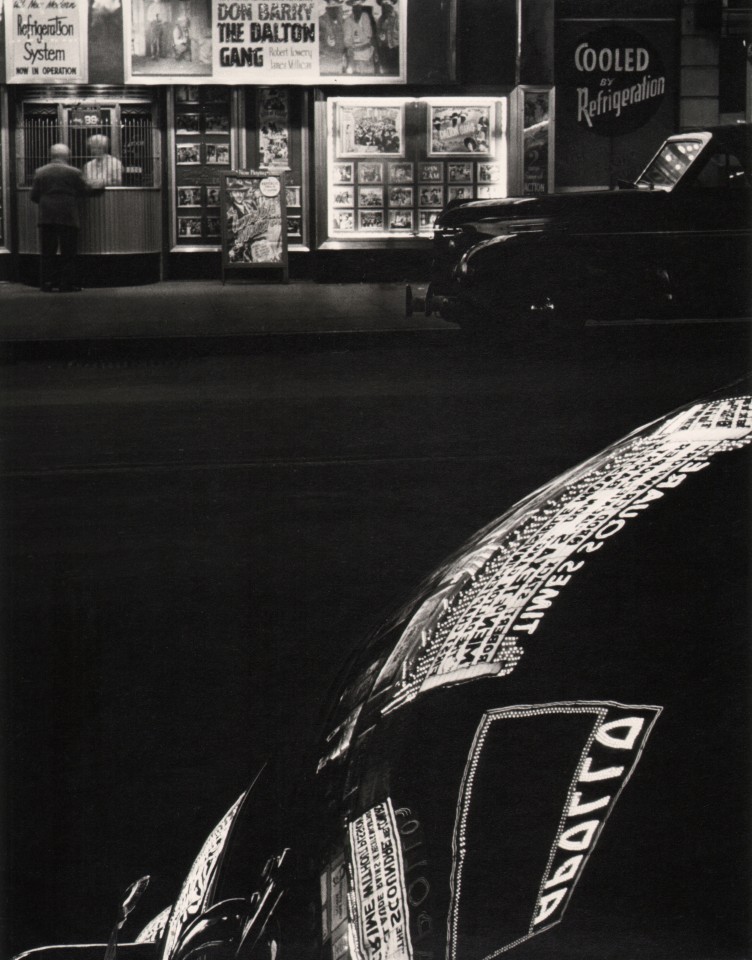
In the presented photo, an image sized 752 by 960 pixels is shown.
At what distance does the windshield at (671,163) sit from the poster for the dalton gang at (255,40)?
5.50 metres

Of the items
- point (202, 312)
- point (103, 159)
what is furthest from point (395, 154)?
point (202, 312)

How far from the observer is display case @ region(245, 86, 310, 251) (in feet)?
66.6

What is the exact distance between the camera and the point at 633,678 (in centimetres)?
169

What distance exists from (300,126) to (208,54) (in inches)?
59.6

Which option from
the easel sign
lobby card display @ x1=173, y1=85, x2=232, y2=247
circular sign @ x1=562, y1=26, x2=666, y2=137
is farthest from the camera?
circular sign @ x1=562, y1=26, x2=666, y2=137

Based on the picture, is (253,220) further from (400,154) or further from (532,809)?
(532,809)

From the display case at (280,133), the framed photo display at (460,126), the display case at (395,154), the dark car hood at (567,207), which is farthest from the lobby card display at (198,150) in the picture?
the dark car hood at (567,207)

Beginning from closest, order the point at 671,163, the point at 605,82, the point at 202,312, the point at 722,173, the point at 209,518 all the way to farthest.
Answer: the point at 209,518 → the point at 722,173 → the point at 671,163 → the point at 202,312 → the point at 605,82

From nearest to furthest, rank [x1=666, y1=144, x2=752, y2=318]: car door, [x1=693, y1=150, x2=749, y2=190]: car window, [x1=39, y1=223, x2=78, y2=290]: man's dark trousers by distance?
[x1=666, y1=144, x2=752, y2=318]: car door → [x1=693, y1=150, x2=749, y2=190]: car window → [x1=39, y1=223, x2=78, y2=290]: man's dark trousers

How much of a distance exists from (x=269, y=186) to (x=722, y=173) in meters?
5.97

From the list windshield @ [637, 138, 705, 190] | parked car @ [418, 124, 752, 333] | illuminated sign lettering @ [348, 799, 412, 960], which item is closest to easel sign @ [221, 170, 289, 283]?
parked car @ [418, 124, 752, 333]

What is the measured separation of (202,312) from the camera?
660 inches

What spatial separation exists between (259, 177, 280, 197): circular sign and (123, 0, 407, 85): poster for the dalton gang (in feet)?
5.41

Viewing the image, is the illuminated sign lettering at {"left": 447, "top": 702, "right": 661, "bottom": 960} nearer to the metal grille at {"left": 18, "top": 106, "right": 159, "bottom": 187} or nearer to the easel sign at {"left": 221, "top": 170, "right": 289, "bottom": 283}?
the easel sign at {"left": 221, "top": 170, "right": 289, "bottom": 283}
